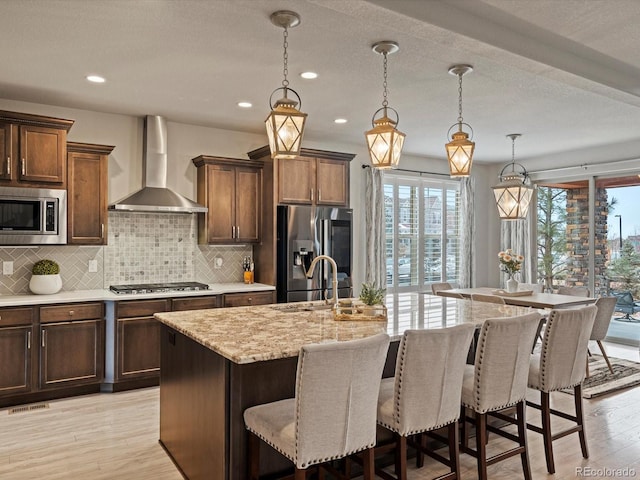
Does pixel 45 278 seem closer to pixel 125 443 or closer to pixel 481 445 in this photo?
pixel 125 443

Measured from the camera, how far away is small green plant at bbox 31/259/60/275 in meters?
4.58

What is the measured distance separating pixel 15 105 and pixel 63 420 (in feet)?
9.39

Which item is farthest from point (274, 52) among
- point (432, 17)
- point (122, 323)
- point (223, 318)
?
point (122, 323)

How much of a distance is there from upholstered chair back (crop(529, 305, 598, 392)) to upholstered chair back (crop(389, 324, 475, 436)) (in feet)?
2.61

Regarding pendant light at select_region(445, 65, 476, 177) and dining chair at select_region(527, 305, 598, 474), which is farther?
pendant light at select_region(445, 65, 476, 177)

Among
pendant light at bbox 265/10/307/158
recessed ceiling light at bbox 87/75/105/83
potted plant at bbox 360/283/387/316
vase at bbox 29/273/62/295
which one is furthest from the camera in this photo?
vase at bbox 29/273/62/295

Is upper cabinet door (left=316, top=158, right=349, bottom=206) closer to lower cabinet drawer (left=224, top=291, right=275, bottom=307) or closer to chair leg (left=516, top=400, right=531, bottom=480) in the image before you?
lower cabinet drawer (left=224, top=291, right=275, bottom=307)

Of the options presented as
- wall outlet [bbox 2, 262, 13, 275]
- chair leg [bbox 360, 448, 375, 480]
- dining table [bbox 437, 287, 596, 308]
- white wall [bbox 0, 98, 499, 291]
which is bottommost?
chair leg [bbox 360, 448, 375, 480]

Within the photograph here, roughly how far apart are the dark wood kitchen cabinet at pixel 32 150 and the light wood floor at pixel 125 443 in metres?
1.95

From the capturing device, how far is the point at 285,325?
A: 2.92 m

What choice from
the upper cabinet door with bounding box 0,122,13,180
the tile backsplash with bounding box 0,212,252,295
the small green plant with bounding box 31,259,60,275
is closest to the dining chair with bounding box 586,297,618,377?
the tile backsplash with bounding box 0,212,252,295

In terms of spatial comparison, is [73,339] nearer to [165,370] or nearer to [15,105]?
[165,370]

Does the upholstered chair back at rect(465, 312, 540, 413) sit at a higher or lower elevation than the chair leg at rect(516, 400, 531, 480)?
higher

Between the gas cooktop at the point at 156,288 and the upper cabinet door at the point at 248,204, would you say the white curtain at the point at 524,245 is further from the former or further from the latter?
the gas cooktop at the point at 156,288
